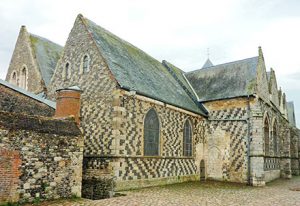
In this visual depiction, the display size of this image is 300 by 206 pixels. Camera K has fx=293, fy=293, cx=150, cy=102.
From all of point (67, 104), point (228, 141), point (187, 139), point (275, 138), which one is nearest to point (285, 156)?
point (275, 138)

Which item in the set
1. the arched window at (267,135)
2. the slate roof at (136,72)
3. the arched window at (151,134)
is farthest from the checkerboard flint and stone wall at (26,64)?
the arched window at (267,135)

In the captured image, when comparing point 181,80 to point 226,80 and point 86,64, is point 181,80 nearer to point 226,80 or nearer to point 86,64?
point 226,80

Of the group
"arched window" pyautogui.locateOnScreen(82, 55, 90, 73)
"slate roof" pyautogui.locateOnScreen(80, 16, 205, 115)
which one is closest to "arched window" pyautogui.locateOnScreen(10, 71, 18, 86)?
"slate roof" pyautogui.locateOnScreen(80, 16, 205, 115)

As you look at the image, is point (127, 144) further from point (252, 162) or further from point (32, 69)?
point (32, 69)

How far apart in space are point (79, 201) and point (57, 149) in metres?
1.96

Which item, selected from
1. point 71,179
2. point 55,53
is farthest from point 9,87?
point 55,53

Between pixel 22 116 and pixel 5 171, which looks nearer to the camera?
pixel 5 171

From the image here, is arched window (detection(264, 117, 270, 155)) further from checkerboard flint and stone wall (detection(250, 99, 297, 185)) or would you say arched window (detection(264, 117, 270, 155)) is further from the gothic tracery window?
the gothic tracery window

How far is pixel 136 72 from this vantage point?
55.2 ft

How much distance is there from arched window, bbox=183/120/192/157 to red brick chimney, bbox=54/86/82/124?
821 cm

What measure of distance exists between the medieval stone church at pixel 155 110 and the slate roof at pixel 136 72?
0.26 feet

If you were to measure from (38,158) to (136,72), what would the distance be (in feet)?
27.7

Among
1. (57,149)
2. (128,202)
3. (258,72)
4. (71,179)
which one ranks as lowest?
(128,202)

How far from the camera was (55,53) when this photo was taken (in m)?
25.1
